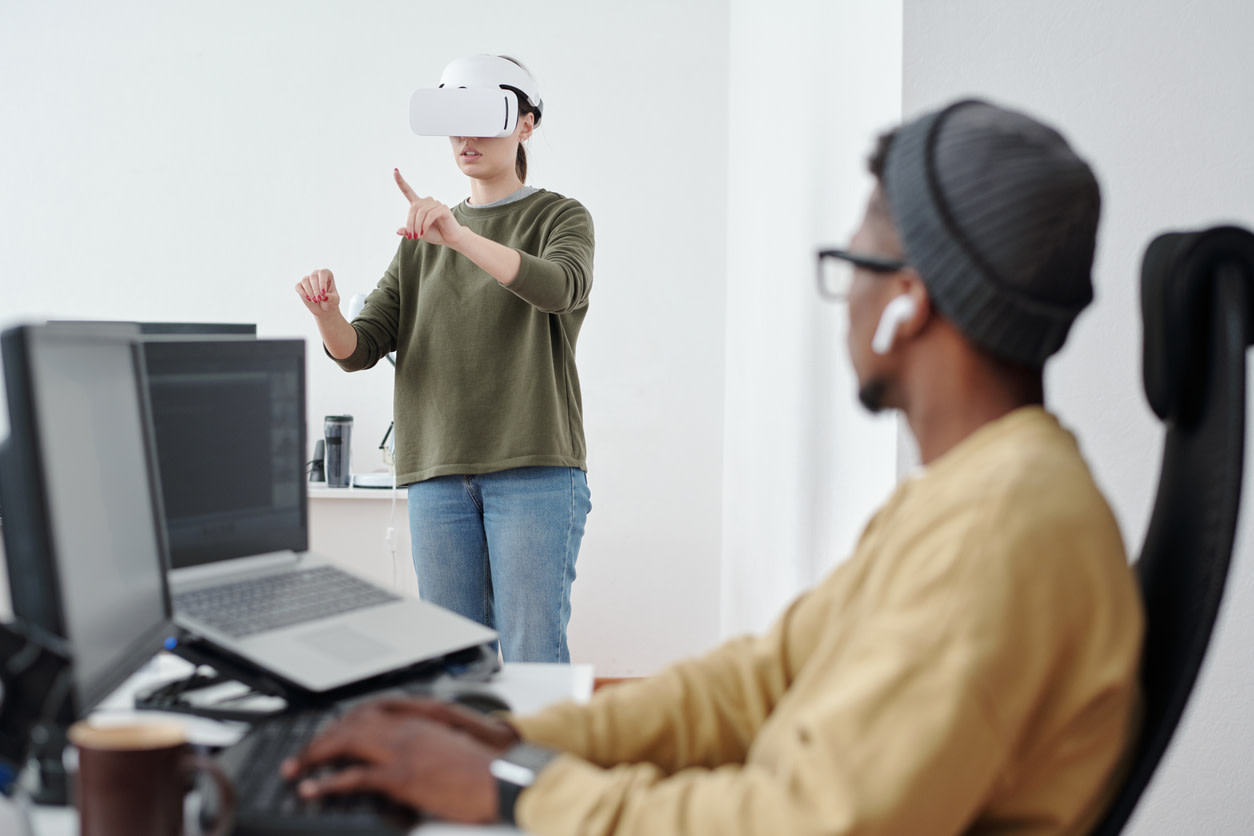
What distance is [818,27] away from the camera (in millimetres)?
1742

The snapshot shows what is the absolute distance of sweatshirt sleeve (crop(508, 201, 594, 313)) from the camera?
5.44 feet

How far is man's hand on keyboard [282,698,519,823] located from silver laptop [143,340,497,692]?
0.22m

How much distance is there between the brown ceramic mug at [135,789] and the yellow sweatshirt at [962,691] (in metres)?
0.22

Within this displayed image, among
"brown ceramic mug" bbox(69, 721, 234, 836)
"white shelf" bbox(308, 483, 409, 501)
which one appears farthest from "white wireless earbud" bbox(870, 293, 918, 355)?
"white shelf" bbox(308, 483, 409, 501)

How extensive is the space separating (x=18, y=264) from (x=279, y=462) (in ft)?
9.78

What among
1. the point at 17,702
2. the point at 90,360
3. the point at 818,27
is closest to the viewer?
the point at 17,702

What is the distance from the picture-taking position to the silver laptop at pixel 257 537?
3.35 ft

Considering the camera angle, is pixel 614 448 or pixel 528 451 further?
pixel 614 448

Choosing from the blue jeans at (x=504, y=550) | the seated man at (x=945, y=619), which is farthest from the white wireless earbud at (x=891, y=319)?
the blue jeans at (x=504, y=550)

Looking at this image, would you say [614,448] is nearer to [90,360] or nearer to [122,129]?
[122,129]

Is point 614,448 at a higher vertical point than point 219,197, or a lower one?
lower

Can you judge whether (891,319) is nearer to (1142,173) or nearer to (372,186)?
(1142,173)

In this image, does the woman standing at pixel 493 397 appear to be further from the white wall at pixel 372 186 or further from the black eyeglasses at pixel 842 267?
the white wall at pixel 372 186

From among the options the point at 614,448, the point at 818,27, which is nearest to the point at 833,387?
the point at 818,27
